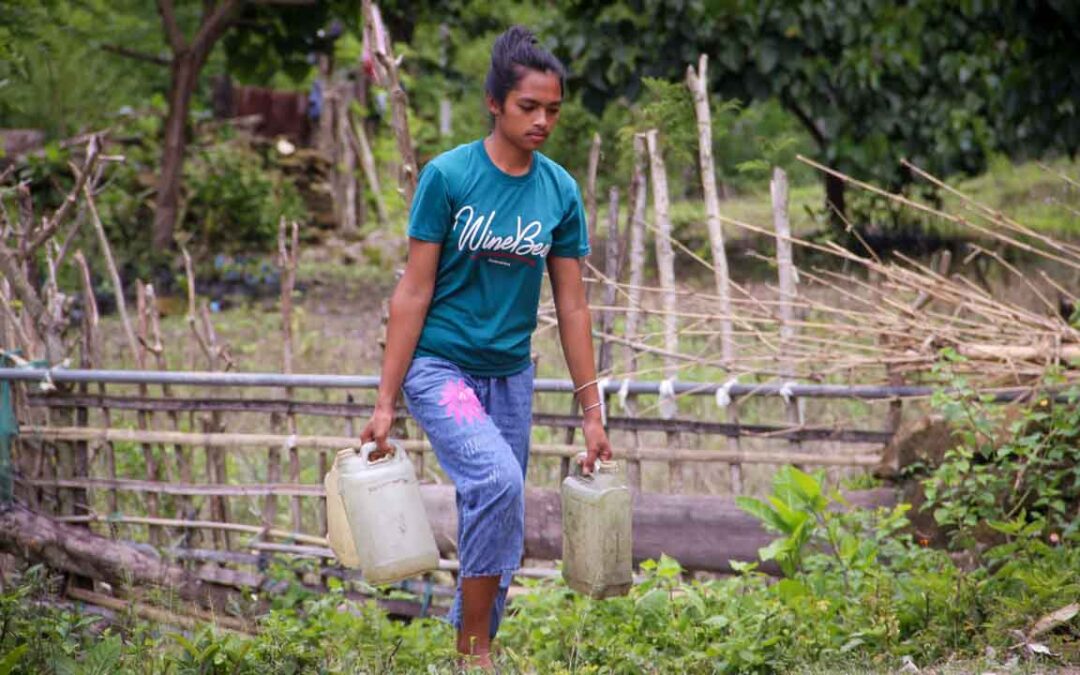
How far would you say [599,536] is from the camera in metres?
3.23

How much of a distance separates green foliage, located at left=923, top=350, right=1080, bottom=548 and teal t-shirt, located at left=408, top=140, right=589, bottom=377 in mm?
1384

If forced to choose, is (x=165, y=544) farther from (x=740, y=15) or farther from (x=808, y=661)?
(x=740, y=15)

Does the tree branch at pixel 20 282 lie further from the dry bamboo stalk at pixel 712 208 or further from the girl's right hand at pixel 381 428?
the dry bamboo stalk at pixel 712 208

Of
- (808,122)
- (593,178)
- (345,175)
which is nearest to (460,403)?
(593,178)

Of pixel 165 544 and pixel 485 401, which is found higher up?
pixel 485 401

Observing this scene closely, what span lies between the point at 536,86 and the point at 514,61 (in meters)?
0.08

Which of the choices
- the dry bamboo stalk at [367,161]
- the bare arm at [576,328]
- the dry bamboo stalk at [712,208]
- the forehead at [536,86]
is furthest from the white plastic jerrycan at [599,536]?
the dry bamboo stalk at [367,161]

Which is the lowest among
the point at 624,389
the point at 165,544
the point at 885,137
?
the point at 165,544

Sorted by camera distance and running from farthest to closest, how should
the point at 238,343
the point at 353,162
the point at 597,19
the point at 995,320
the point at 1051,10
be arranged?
the point at 353,162
the point at 597,19
the point at 238,343
the point at 1051,10
the point at 995,320

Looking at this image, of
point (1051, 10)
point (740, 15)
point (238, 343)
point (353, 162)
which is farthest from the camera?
point (353, 162)

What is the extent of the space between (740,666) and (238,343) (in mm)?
6047

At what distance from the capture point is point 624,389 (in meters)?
4.62

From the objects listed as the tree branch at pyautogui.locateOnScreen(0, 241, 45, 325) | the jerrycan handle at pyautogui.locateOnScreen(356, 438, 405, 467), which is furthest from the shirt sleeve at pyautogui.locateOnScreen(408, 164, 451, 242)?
the tree branch at pyautogui.locateOnScreen(0, 241, 45, 325)

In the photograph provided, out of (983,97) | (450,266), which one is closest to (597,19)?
(983,97)
